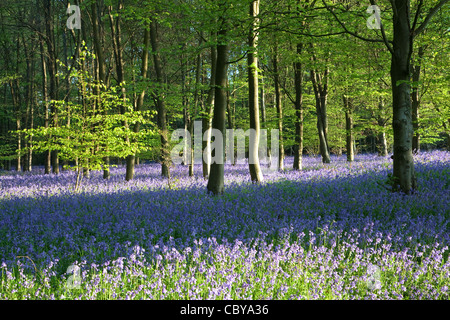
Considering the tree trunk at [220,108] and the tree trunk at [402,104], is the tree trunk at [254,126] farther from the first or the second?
the tree trunk at [402,104]

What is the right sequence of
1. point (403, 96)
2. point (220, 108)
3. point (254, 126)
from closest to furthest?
point (403, 96), point (220, 108), point (254, 126)

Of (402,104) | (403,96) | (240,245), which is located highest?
(403,96)

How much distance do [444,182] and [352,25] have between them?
18.0ft

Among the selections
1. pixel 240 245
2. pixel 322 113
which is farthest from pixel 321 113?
pixel 240 245

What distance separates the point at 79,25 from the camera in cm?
1827

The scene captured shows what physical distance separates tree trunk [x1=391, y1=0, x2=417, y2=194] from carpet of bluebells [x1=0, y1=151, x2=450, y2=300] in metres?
0.48

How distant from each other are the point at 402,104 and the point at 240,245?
540cm

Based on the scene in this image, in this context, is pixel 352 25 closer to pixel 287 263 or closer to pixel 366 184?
pixel 366 184

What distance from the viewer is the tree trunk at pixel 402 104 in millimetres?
7254

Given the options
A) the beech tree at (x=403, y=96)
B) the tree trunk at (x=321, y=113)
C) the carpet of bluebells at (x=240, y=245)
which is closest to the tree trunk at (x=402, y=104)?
the beech tree at (x=403, y=96)

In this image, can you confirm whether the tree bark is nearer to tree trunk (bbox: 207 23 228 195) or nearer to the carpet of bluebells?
the carpet of bluebells

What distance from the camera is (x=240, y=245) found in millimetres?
4570

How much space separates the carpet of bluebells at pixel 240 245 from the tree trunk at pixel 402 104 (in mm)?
480

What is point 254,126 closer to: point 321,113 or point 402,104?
point 402,104
